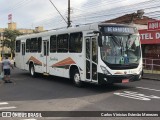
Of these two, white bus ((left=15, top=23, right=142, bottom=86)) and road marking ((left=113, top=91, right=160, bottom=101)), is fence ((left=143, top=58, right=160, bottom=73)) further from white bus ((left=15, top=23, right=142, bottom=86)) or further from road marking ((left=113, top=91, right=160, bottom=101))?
road marking ((left=113, top=91, right=160, bottom=101))

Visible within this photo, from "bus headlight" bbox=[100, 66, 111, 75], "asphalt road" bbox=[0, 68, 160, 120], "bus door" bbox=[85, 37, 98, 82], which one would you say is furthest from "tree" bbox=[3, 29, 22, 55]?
A: "bus headlight" bbox=[100, 66, 111, 75]

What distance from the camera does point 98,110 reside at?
10570 millimetres

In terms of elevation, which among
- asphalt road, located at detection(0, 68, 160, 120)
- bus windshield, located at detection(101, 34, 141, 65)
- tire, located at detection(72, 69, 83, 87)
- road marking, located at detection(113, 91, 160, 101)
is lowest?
asphalt road, located at detection(0, 68, 160, 120)

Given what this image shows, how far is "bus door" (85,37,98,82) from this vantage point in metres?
14.9

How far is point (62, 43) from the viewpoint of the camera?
18.4m

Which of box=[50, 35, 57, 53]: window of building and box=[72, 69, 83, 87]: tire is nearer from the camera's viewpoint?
box=[72, 69, 83, 87]: tire

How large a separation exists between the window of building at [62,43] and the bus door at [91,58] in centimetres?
240

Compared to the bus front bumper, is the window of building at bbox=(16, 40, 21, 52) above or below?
above

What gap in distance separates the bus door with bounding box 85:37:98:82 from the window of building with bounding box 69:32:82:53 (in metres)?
0.73

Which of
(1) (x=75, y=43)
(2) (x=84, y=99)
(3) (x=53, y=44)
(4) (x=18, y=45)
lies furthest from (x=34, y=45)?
(2) (x=84, y=99)

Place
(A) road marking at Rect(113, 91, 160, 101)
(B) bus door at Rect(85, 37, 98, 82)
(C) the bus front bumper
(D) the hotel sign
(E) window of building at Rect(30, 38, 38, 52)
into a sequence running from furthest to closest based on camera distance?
1. (D) the hotel sign
2. (E) window of building at Rect(30, 38, 38, 52)
3. (B) bus door at Rect(85, 37, 98, 82)
4. (C) the bus front bumper
5. (A) road marking at Rect(113, 91, 160, 101)

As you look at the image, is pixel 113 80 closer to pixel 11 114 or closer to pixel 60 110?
pixel 60 110

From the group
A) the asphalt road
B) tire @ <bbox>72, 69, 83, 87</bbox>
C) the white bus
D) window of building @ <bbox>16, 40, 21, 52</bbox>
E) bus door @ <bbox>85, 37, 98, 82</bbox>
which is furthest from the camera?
window of building @ <bbox>16, 40, 21, 52</bbox>

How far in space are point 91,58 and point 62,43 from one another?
3645mm
